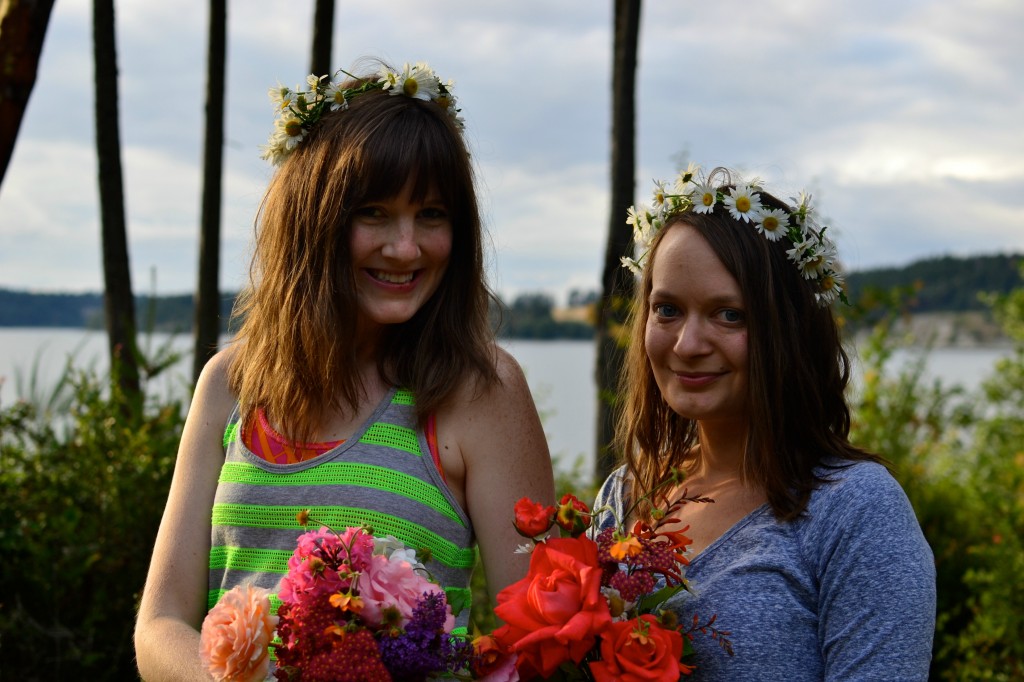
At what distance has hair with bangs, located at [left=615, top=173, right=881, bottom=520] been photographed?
2.21 metres

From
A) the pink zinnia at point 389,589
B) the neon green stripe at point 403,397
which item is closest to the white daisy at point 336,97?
the neon green stripe at point 403,397

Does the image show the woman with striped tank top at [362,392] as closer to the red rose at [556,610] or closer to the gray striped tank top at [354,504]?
the gray striped tank top at [354,504]

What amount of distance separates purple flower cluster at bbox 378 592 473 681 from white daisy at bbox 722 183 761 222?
3.61 ft

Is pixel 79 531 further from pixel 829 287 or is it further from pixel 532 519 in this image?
pixel 829 287

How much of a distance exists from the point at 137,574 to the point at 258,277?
2.38 meters

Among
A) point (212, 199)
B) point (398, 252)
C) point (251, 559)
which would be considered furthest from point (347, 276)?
point (212, 199)

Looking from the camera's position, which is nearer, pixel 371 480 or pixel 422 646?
pixel 422 646

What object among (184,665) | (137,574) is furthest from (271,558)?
(137,574)

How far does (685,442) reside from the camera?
260 centimetres

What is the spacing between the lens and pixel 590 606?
1.83 m

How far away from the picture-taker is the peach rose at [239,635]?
72.7 inches

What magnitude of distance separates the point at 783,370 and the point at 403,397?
913mm

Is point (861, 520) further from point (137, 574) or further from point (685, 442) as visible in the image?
point (137, 574)

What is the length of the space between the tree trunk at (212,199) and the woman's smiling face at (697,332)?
148 inches
